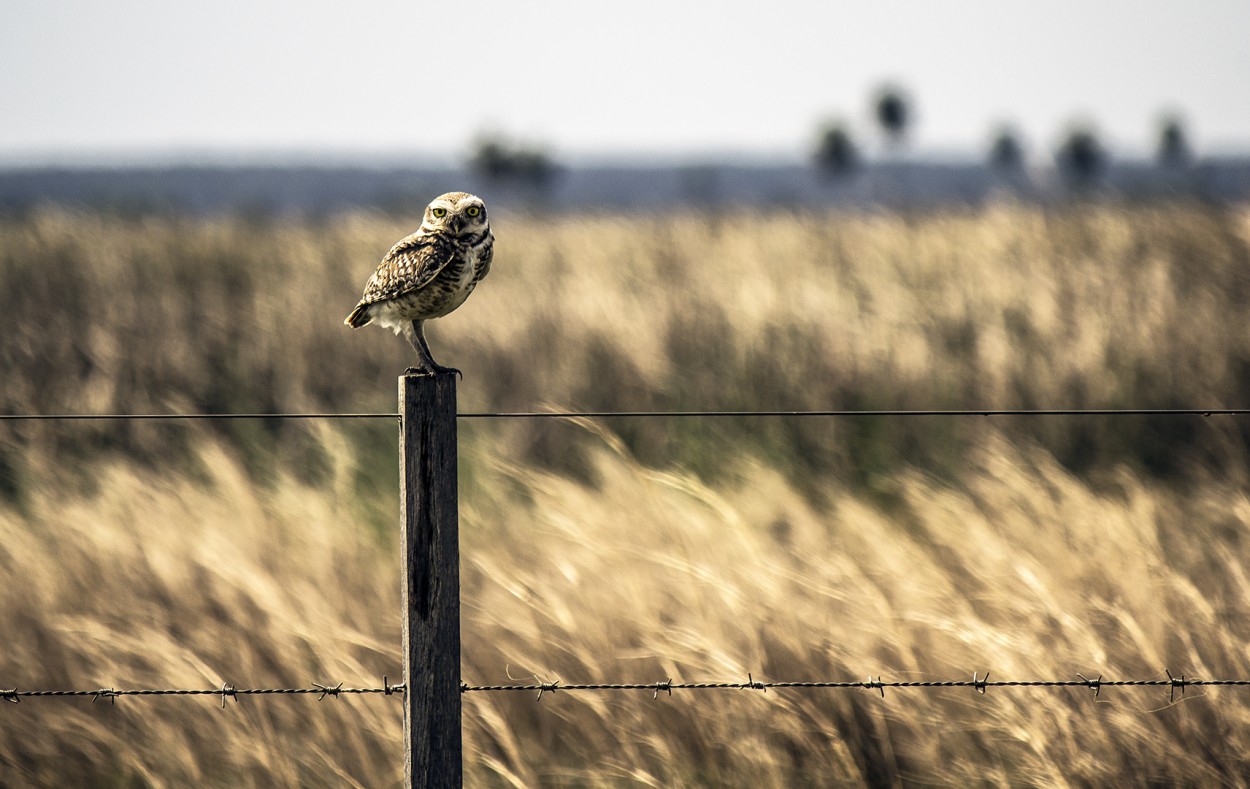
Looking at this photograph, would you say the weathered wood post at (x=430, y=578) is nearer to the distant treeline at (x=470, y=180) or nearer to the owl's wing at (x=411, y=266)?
the owl's wing at (x=411, y=266)

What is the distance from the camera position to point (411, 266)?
104 inches

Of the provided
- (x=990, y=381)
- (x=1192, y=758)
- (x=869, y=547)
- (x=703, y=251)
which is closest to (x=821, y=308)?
(x=990, y=381)

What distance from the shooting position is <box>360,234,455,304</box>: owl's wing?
8.63 ft

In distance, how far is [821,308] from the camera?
26.1 ft

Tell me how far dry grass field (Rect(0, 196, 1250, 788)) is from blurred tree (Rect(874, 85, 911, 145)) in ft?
159

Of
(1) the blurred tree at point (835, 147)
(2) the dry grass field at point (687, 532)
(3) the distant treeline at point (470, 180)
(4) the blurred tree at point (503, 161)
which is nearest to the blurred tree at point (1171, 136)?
(3) the distant treeline at point (470, 180)

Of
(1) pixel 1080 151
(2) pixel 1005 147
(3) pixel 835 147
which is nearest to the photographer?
(3) pixel 835 147

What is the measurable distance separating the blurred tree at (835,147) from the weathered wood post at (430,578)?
66092 millimetres

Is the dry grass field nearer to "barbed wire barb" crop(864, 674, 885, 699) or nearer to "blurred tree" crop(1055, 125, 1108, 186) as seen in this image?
"barbed wire barb" crop(864, 674, 885, 699)

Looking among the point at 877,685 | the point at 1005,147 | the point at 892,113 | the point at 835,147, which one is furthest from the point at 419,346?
the point at 1005,147

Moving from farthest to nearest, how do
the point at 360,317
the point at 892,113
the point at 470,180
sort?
the point at 470,180 → the point at 892,113 → the point at 360,317

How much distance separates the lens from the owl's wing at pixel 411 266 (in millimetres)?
2629

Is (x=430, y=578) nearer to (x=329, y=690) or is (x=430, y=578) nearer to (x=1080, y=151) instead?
(x=329, y=690)

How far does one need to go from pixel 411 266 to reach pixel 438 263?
69 millimetres
